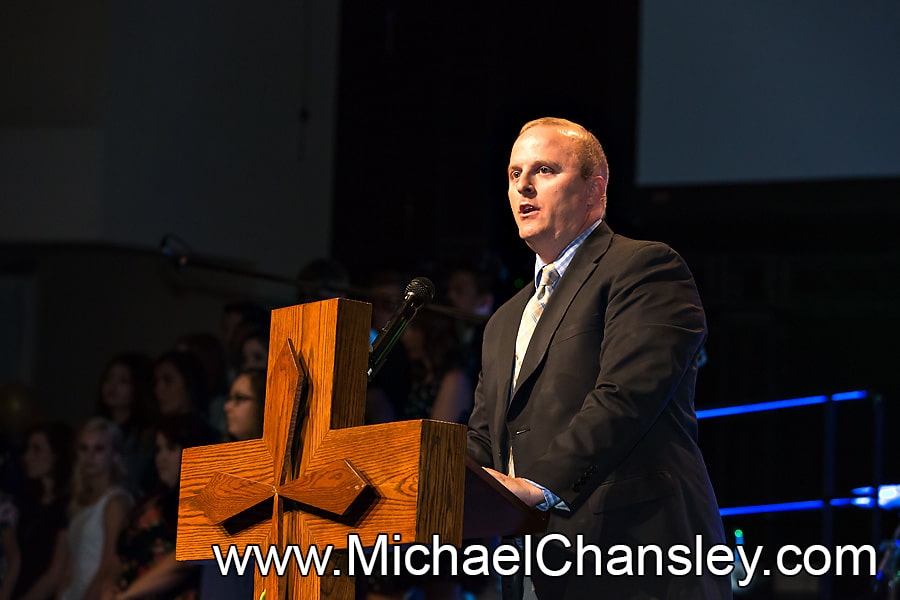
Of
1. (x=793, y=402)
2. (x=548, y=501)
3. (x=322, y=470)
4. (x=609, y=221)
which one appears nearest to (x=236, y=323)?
(x=609, y=221)

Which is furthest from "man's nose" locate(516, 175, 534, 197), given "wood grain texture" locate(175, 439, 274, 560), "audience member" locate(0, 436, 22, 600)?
"audience member" locate(0, 436, 22, 600)

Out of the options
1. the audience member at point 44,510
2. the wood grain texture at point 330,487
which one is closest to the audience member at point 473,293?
the audience member at point 44,510

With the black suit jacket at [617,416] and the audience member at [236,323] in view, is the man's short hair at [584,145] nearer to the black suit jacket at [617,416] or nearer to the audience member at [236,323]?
the black suit jacket at [617,416]

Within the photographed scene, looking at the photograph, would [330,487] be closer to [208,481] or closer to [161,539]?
[208,481]

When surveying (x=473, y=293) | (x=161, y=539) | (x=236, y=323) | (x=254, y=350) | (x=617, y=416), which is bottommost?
(x=161, y=539)

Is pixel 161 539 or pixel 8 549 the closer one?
pixel 161 539

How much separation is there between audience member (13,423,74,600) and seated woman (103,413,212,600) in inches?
23.2

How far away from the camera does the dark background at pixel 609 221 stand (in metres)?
6.56

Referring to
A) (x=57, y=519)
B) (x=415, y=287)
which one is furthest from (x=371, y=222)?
(x=415, y=287)

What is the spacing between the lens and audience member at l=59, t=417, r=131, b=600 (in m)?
5.25

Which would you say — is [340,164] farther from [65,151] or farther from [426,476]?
[426,476]

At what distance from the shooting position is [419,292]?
230 centimetres

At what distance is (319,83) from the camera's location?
900cm

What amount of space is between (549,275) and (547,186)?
0.19 meters
